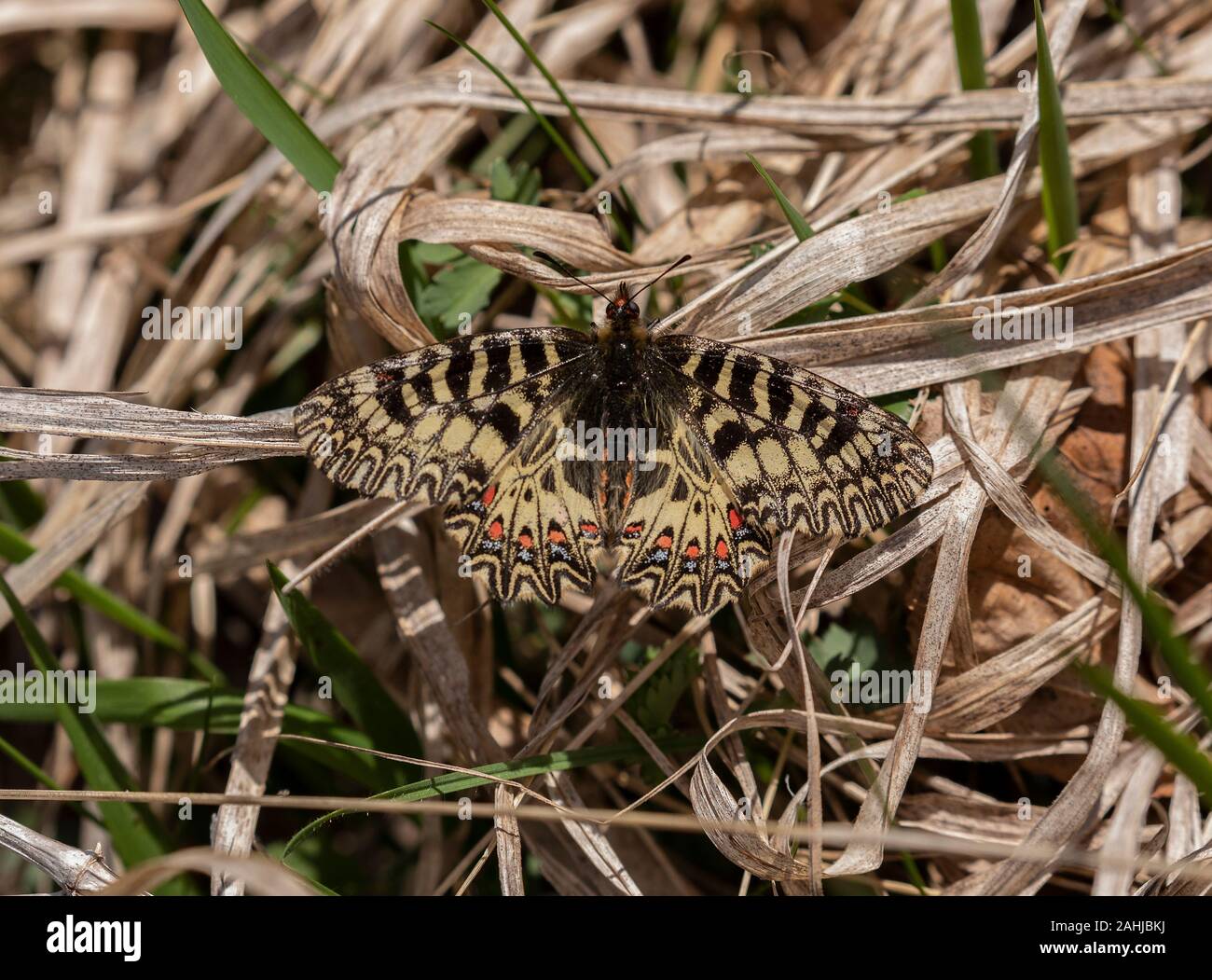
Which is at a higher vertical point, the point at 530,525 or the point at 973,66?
the point at 973,66

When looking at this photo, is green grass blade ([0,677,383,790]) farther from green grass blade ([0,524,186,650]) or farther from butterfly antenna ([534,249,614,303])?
butterfly antenna ([534,249,614,303])

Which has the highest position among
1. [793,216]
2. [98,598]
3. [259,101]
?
[259,101]

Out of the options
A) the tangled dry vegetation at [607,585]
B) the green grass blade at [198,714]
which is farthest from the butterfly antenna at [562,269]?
the green grass blade at [198,714]

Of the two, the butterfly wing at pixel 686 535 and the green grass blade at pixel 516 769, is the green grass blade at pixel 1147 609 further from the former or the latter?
the green grass blade at pixel 516 769

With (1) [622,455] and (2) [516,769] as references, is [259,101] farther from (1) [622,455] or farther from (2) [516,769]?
(2) [516,769]

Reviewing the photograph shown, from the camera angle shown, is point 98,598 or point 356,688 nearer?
point 356,688

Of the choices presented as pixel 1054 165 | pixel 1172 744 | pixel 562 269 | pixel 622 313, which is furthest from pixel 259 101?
pixel 1172 744
